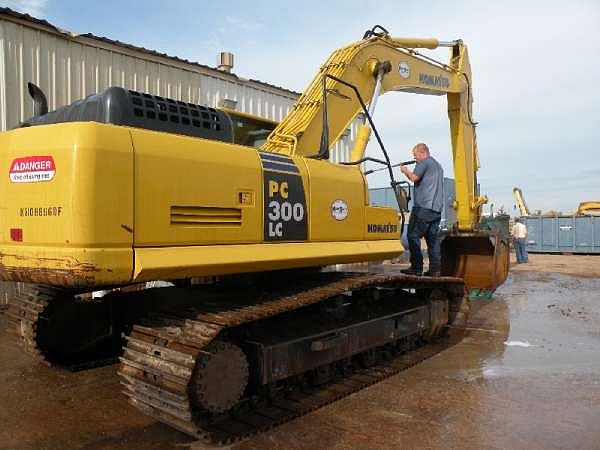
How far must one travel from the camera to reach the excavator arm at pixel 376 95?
520cm

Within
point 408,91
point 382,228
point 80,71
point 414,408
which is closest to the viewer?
point 414,408

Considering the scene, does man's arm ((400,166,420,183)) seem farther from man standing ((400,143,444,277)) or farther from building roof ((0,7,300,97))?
building roof ((0,7,300,97))

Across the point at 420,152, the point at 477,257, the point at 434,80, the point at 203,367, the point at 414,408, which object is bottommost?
the point at 414,408

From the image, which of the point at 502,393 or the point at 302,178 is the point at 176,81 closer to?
the point at 302,178

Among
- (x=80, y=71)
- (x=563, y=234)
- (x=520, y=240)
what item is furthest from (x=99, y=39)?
(x=563, y=234)

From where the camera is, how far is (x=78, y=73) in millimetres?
8102

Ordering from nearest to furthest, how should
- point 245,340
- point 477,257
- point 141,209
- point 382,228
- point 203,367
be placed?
point 141,209
point 203,367
point 245,340
point 382,228
point 477,257

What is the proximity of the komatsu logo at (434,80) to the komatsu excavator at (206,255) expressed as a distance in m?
1.97

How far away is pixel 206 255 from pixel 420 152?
12.2ft

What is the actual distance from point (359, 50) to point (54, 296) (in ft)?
13.6

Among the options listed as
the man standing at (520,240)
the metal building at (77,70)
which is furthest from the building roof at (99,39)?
the man standing at (520,240)

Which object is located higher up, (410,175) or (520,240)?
(410,175)

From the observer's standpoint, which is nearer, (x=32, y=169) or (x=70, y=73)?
(x=32, y=169)

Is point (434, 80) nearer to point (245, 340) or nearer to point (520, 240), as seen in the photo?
point (245, 340)
